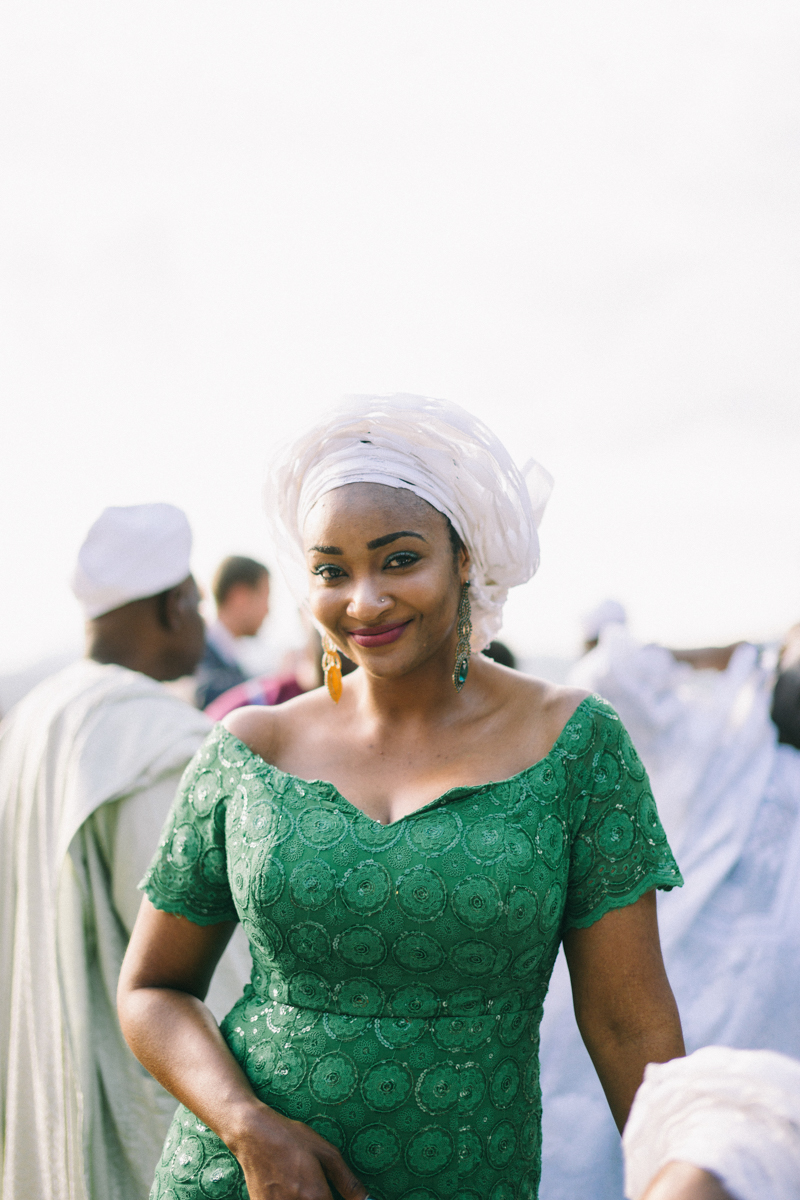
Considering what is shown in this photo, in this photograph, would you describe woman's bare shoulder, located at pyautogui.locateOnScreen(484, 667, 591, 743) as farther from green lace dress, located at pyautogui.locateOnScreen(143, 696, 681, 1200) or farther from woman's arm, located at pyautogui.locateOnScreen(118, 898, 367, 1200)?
woman's arm, located at pyautogui.locateOnScreen(118, 898, 367, 1200)

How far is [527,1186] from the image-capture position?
1.79 metres

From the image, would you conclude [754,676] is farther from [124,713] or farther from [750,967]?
[124,713]

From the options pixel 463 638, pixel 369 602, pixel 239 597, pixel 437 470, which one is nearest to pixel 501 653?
pixel 463 638

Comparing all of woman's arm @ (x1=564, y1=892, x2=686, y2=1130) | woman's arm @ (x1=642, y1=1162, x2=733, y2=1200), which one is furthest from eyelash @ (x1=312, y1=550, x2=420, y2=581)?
woman's arm @ (x1=642, y1=1162, x2=733, y2=1200)

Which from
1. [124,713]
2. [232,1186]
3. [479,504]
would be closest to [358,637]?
[479,504]

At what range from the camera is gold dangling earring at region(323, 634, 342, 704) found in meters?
2.06

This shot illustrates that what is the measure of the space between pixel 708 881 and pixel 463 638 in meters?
2.19

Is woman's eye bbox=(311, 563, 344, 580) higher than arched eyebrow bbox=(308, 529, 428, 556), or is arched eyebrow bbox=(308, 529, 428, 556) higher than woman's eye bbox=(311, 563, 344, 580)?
arched eyebrow bbox=(308, 529, 428, 556)

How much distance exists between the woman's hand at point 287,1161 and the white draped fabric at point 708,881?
1606 mm

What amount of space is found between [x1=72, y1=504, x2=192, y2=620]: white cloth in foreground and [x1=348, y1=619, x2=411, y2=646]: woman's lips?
158 centimetres

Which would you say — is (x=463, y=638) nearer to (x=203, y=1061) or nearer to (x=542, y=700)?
(x=542, y=700)

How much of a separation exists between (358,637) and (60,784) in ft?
4.68

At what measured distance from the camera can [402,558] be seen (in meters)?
1.89

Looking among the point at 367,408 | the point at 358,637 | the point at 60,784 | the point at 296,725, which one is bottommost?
the point at 60,784
